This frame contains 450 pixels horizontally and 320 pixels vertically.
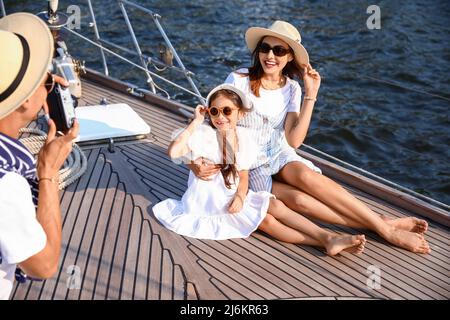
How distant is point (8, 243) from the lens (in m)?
1.97

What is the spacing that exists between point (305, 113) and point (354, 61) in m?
7.22

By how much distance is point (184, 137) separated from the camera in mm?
3506

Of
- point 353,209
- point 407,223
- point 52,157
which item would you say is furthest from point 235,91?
point 52,157

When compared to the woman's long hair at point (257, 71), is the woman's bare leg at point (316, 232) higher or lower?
lower

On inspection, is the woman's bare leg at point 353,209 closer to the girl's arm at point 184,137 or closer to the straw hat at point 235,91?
the straw hat at point 235,91

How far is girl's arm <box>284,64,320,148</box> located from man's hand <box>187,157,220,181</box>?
545mm

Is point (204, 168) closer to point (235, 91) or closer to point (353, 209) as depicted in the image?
point (235, 91)

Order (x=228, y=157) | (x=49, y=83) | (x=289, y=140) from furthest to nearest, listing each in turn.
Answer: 1. (x=289, y=140)
2. (x=228, y=157)
3. (x=49, y=83)

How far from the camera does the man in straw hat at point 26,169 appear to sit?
196cm

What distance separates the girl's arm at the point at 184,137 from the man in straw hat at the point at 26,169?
50.8 inches

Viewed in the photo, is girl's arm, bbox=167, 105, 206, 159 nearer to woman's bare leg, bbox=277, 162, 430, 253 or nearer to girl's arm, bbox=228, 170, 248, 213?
girl's arm, bbox=228, 170, 248, 213

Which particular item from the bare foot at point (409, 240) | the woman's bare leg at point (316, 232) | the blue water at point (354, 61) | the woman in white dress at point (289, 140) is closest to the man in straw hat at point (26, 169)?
the woman in white dress at point (289, 140)

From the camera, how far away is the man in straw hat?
1965mm
